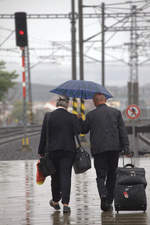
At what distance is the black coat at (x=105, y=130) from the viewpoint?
9.09 m

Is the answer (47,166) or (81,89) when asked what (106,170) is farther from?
(81,89)

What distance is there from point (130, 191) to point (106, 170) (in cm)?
63

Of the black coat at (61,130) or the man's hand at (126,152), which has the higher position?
the black coat at (61,130)

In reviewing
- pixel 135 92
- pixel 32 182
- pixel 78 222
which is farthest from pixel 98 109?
pixel 135 92

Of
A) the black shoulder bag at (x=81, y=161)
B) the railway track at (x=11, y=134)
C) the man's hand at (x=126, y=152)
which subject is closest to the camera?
the man's hand at (x=126, y=152)

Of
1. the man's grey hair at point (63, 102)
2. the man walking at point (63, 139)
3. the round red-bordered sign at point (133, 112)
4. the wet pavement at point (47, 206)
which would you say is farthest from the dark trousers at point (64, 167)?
the round red-bordered sign at point (133, 112)

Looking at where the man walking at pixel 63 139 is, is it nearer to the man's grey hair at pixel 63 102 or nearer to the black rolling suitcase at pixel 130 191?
the man's grey hair at pixel 63 102

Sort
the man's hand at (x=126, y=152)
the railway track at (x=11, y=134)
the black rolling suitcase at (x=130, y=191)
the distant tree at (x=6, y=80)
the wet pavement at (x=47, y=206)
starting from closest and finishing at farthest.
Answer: the wet pavement at (x=47, y=206)
the black rolling suitcase at (x=130, y=191)
the man's hand at (x=126, y=152)
the railway track at (x=11, y=134)
the distant tree at (x=6, y=80)

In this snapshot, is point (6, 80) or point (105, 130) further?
point (6, 80)

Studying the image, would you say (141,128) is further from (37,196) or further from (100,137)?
(100,137)

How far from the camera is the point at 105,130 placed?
912cm

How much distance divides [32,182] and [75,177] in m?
1.38

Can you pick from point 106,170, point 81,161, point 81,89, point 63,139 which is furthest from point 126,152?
point 81,89

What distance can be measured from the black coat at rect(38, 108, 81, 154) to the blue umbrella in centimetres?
64
